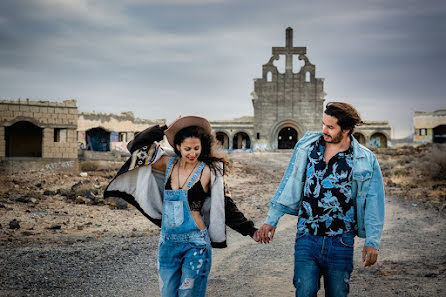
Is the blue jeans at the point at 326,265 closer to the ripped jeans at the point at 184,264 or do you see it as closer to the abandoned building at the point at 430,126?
the ripped jeans at the point at 184,264

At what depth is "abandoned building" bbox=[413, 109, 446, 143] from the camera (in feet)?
148

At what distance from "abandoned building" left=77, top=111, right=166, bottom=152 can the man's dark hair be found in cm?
2676

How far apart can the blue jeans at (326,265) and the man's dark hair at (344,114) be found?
33.2 inches

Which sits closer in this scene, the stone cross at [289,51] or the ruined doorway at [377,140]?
the stone cross at [289,51]

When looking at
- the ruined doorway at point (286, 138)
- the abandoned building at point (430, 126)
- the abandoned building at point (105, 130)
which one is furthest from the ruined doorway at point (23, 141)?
the abandoned building at point (430, 126)

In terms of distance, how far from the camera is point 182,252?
2.77 metres

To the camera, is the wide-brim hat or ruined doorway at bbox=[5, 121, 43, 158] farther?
ruined doorway at bbox=[5, 121, 43, 158]

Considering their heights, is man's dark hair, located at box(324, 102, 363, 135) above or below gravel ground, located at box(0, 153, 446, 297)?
above

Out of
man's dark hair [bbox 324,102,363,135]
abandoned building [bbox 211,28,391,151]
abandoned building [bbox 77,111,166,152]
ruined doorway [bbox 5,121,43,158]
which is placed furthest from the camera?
abandoned building [bbox 211,28,391,151]

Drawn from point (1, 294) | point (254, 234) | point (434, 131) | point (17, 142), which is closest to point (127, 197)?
point (254, 234)

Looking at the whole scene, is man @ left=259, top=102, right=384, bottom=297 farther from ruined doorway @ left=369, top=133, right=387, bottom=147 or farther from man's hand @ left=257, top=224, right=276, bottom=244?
ruined doorway @ left=369, top=133, right=387, bottom=147

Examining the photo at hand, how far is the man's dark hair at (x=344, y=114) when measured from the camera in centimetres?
293

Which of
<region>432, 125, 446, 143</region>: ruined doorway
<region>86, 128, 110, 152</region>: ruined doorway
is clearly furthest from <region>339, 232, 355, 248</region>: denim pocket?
<region>432, 125, 446, 143</region>: ruined doorway

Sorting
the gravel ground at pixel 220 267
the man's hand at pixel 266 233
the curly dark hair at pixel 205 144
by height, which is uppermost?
the curly dark hair at pixel 205 144
